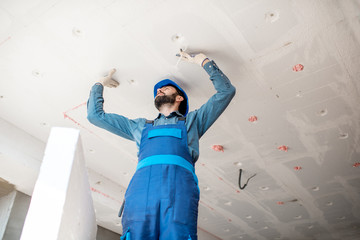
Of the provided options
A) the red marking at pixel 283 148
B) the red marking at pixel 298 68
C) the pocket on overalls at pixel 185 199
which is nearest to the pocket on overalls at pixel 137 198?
the pocket on overalls at pixel 185 199

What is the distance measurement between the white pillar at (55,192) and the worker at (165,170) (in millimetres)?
484

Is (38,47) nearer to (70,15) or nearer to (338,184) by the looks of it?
(70,15)

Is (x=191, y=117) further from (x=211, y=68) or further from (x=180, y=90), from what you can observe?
(x=180, y=90)

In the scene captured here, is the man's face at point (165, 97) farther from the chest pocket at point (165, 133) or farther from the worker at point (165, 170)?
the chest pocket at point (165, 133)

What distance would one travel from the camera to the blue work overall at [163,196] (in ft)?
5.35

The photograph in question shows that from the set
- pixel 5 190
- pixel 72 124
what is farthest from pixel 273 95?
pixel 5 190

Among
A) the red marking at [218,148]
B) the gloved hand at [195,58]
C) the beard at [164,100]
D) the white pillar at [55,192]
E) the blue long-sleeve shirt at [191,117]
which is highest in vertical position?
the red marking at [218,148]

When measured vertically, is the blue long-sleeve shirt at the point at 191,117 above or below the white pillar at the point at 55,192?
above

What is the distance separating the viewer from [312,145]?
3.89 m

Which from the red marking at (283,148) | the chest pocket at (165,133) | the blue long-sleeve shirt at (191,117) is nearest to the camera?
the chest pocket at (165,133)

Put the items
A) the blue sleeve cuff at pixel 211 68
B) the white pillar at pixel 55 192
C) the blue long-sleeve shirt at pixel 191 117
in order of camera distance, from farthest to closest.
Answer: the blue sleeve cuff at pixel 211 68, the blue long-sleeve shirt at pixel 191 117, the white pillar at pixel 55 192

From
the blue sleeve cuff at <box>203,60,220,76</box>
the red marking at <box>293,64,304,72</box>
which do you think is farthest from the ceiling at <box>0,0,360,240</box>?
the blue sleeve cuff at <box>203,60,220,76</box>

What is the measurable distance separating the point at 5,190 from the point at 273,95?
3.65 m

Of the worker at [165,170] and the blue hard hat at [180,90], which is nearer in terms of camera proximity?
the worker at [165,170]
